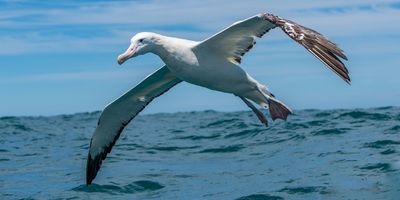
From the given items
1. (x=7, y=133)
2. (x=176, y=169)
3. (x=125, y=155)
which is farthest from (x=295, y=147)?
(x=7, y=133)

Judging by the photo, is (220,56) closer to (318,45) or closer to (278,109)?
(278,109)

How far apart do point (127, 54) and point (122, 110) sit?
323 centimetres

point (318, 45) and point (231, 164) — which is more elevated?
point (318, 45)

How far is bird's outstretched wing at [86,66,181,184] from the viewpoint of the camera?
504 inches

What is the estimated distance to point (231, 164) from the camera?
16781 mm

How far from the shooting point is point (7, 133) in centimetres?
2745

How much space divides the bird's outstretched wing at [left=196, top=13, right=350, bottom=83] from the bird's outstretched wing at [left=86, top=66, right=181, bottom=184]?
1648mm

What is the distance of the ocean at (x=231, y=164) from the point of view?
13516 millimetres

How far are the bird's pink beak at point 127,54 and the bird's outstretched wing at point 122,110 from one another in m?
1.72

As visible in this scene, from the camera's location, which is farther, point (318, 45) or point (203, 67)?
point (203, 67)

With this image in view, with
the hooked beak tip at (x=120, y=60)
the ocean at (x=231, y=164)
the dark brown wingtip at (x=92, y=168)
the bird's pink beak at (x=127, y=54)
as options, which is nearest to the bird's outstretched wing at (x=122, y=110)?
the dark brown wingtip at (x=92, y=168)

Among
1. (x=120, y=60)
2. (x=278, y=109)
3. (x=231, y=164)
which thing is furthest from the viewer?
(x=231, y=164)

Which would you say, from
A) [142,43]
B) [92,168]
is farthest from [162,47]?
[92,168]

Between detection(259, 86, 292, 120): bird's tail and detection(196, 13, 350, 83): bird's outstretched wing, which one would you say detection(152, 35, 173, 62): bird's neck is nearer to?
detection(196, 13, 350, 83): bird's outstretched wing
